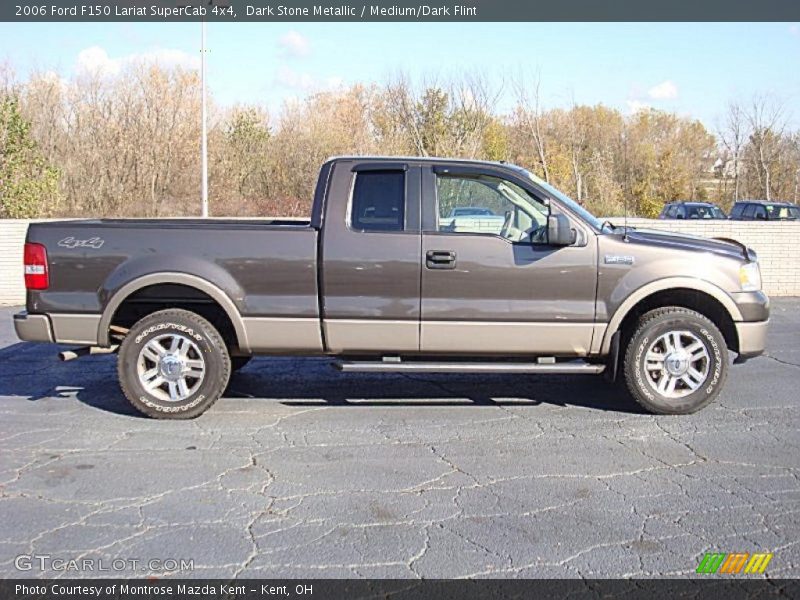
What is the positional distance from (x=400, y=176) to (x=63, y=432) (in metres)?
3.27

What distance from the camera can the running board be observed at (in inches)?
233

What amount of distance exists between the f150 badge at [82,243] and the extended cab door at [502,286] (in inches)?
99.9

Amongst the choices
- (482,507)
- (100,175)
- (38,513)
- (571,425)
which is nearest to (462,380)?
→ (571,425)

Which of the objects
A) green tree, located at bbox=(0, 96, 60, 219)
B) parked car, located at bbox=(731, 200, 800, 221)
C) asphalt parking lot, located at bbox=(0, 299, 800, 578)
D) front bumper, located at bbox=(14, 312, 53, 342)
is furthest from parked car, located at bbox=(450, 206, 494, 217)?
parked car, located at bbox=(731, 200, 800, 221)

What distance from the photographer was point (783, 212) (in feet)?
72.5

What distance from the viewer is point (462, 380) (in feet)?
24.1

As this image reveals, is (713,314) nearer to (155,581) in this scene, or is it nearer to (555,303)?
(555,303)

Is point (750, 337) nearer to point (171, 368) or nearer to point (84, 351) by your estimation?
point (171, 368)

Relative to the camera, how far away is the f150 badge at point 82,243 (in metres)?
5.92

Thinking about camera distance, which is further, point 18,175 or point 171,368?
point 18,175

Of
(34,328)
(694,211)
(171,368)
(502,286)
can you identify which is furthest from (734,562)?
(694,211)

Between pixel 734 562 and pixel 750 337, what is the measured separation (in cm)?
285

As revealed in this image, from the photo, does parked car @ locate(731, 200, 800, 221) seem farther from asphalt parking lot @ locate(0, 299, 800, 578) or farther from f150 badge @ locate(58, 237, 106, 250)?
f150 badge @ locate(58, 237, 106, 250)

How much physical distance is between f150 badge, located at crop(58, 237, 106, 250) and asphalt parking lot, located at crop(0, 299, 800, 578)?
4.54ft
